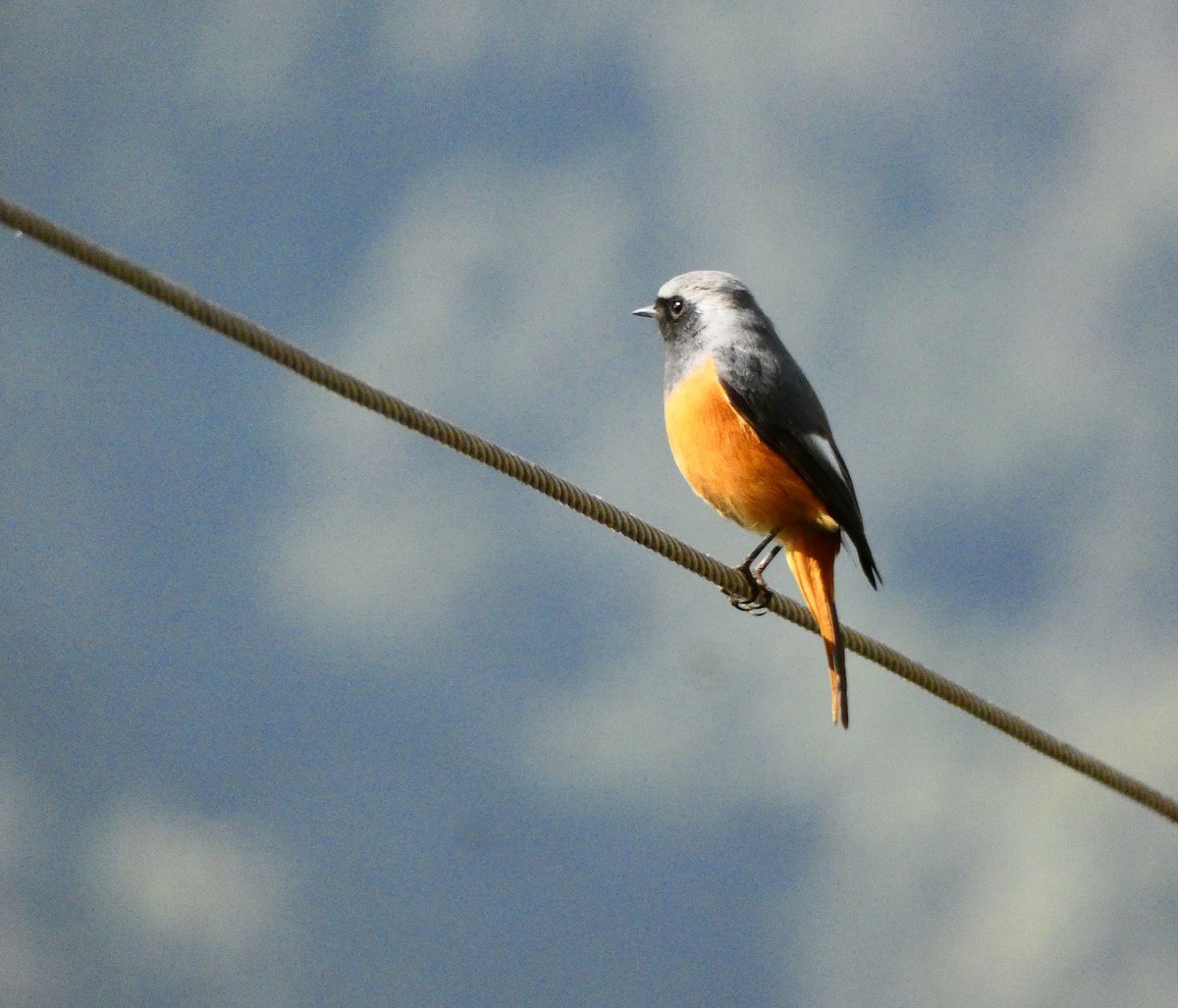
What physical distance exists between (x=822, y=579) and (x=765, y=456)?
528 millimetres

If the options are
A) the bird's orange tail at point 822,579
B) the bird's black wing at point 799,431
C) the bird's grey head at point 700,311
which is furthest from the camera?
the bird's grey head at point 700,311

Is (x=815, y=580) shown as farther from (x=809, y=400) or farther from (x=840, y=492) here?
(x=809, y=400)

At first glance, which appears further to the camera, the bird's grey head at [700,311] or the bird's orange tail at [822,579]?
the bird's grey head at [700,311]

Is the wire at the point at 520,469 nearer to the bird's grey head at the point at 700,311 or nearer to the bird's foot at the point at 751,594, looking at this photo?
the bird's foot at the point at 751,594

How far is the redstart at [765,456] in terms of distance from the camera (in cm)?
575

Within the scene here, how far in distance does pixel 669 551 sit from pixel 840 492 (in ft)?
4.87

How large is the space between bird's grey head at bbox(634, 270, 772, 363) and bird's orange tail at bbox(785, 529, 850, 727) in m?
1.04

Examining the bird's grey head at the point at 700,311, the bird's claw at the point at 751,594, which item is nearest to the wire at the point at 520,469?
the bird's claw at the point at 751,594

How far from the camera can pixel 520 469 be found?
3.95m

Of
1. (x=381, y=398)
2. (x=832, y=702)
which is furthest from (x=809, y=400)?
(x=381, y=398)

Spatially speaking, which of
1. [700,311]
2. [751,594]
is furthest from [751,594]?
[700,311]

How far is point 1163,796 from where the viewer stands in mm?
5211

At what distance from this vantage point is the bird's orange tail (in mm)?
5297

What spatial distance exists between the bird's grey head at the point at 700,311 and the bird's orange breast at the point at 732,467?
1.22ft
